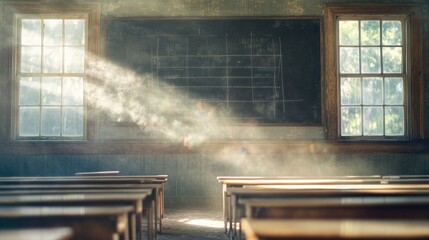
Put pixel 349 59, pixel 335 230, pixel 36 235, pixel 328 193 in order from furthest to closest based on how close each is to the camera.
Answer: pixel 349 59
pixel 328 193
pixel 335 230
pixel 36 235

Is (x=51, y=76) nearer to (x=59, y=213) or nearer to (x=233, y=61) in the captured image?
(x=233, y=61)

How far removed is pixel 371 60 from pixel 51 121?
4.55m

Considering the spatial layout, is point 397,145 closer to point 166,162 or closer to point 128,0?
point 166,162

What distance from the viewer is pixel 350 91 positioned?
7.25m

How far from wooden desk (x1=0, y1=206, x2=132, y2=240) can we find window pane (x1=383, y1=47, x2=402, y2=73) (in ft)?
19.0

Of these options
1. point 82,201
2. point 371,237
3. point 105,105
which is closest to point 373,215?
point 371,237

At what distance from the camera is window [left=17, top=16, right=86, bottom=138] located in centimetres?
714

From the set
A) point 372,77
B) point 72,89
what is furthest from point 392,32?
point 72,89

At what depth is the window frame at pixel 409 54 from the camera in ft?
23.5

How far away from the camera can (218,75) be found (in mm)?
7109

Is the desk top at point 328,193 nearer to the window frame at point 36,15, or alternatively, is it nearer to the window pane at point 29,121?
the window frame at point 36,15

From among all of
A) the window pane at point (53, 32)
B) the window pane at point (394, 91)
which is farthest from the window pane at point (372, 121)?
the window pane at point (53, 32)

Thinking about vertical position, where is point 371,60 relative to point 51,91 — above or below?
above

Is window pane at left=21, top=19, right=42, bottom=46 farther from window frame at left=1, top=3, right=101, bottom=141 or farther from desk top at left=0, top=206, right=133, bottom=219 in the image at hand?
desk top at left=0, top=206, right=133, bottom=219
